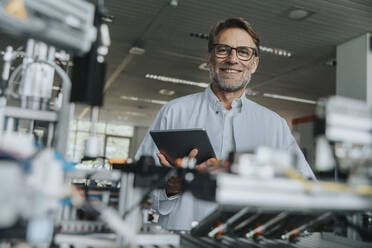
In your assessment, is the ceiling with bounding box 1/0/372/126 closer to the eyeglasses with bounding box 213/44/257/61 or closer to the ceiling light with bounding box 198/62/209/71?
the ceiling light with bounding box 198/62/209/71

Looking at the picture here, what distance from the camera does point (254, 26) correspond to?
14.6ft

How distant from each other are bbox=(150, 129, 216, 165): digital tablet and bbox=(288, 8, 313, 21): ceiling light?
3318 millimetres

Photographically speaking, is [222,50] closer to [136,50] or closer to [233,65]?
[233,65]

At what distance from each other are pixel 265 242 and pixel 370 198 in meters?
0.44

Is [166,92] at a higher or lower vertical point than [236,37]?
higher

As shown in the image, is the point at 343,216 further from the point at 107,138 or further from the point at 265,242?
the point at 107,138

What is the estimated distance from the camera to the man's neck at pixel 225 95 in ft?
6.33

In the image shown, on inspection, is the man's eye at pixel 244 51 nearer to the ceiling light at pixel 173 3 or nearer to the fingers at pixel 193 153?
the fingers at pixel 193 153

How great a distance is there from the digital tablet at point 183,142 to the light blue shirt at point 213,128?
1.73 feet

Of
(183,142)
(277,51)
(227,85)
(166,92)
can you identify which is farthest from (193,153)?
(166,92)

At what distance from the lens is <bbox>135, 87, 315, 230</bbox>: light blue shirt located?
66.4 inches

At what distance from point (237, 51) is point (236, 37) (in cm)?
8

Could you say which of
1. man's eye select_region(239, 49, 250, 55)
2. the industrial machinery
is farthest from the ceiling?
the industrial machinery

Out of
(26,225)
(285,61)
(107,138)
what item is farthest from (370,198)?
(107,138)
